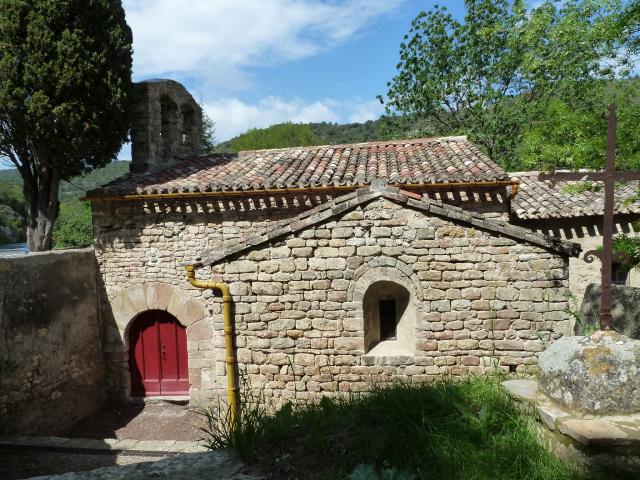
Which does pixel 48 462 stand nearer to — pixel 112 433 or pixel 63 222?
pixel 112 433

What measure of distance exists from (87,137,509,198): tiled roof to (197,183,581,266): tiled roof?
83.1 inches

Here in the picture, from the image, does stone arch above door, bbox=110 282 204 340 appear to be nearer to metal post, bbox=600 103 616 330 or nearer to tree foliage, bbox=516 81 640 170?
tree foliage, bbox=516 81 640 170

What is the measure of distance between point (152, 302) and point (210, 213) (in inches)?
86.6

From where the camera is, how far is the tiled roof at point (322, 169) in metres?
8.12

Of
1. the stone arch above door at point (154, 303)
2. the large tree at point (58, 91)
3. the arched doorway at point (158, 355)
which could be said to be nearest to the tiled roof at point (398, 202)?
the stone arch above door at point (154, 303)

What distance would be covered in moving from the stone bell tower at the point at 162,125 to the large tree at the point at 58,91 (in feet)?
2.32

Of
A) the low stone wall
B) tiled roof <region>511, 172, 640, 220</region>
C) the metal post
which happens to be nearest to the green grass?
the metal post

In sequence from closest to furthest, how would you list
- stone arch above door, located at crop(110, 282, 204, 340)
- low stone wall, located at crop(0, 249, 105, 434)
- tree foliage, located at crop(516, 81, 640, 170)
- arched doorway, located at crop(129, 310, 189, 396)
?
tree foliage, located at crop(516, 81, 640, 170) → low stone wall, located at crop(0, 249, 105, 434) → stone arch above door, located at crop(110, 282, 204, 340) → arched doorway, located at crop(129, 310, 189, 396)

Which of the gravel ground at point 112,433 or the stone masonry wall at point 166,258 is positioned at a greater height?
the stone masonry wall at point 166,258

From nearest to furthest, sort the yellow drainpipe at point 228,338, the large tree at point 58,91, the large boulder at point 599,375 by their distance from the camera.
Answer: the large boulder at point 599,375, the yellow drainpipe at point 228,338, the large tree at point 58,91

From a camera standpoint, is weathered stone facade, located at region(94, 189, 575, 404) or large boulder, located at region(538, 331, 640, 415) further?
weathered stone facade, located at region(94, 189, 575, 404)

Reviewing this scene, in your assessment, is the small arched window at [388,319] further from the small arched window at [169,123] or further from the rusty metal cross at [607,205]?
the small arched window at [169,123]

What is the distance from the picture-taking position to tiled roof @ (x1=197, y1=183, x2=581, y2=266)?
18.1 feet

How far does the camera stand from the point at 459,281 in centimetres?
569
